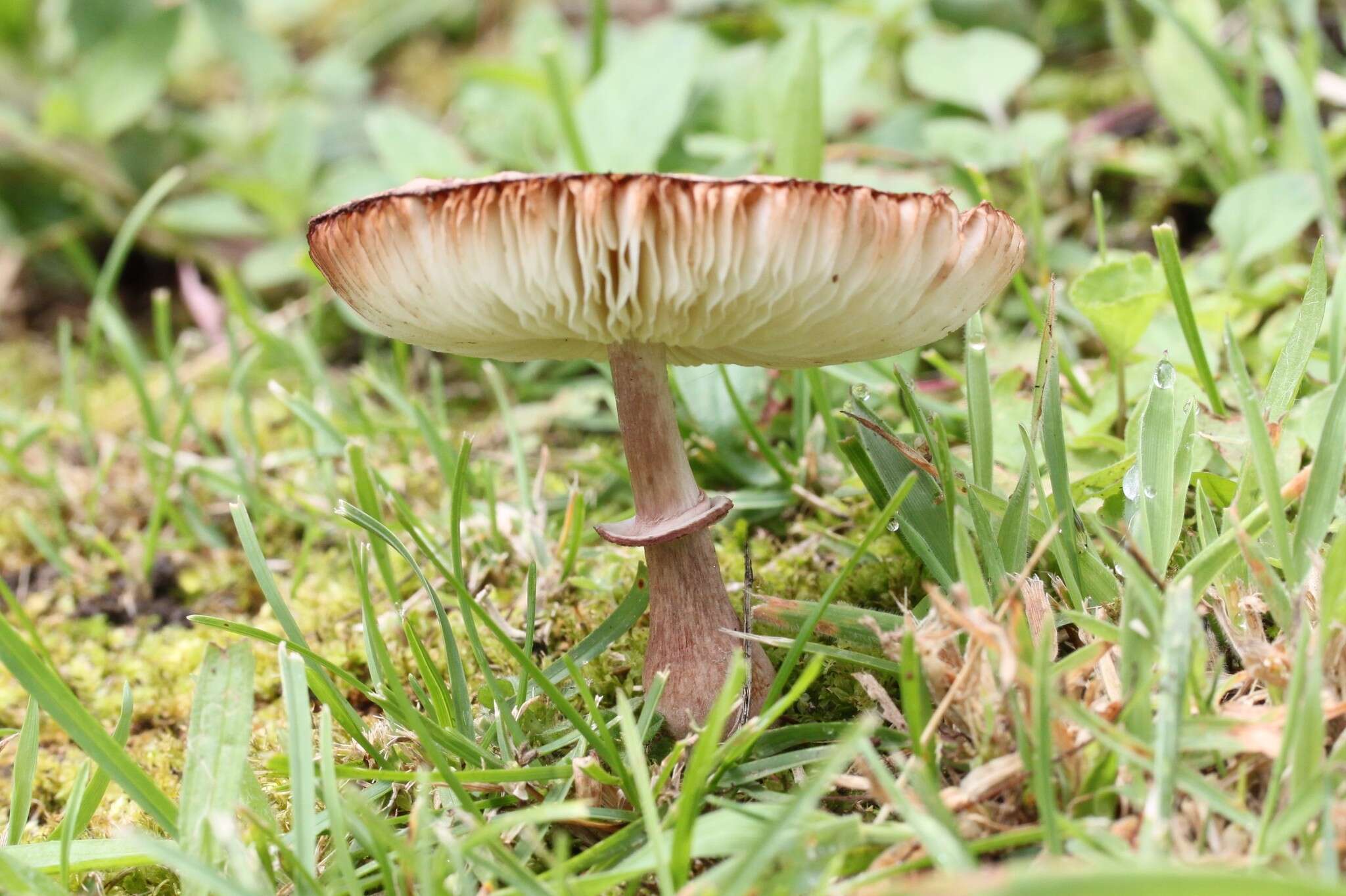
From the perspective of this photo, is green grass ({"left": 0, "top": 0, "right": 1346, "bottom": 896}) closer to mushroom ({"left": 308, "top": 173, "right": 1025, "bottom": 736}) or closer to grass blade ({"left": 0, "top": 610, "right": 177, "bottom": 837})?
grass blade ({"left": 0, "top": 610, "right": 177, "bottom": 837})

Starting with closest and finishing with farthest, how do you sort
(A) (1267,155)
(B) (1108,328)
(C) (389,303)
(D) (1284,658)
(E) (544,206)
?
(E) (544,206), (D) (1284,658), (C) (389,303), (B) (1108,328), (A) (1267,155)

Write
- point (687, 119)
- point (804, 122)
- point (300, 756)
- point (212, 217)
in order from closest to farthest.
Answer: point (300, 756) < point (804, 122) < point (687, 119) < point (212, 217)

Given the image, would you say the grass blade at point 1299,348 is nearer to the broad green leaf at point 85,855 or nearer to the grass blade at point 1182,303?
the grass blade at point 1182,303

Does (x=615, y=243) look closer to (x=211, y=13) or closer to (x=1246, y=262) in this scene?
(x=1246, y=262)

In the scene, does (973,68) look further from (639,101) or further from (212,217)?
(212,217)

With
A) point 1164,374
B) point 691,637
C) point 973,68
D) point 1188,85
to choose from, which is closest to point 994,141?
point 973,68

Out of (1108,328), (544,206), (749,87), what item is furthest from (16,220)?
(1108,328)

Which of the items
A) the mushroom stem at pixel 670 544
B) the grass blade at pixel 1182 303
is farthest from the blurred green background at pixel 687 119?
the mushroom stem at pixel 670 544
